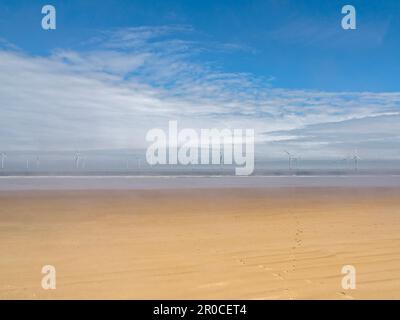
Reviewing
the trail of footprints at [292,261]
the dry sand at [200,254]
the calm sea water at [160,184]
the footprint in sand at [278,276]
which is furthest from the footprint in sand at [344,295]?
the calm sea water at [160,184]

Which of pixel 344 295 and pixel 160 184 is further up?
pixel 160 184

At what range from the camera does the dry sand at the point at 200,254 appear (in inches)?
215

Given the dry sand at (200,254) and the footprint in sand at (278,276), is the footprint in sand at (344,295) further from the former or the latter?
the footprint in sand at (278,276)

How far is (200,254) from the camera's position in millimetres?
7289

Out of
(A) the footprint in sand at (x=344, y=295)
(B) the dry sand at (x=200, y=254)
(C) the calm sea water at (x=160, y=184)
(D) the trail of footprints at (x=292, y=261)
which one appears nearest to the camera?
(A) the footprint in sand at (x=344, y=295)

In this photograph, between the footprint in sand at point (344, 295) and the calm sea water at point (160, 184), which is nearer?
the footprint in sand at point (344, 295)

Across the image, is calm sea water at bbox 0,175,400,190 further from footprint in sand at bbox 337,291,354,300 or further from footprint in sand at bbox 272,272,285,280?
footprint in sand at bbox 337,291,354,300

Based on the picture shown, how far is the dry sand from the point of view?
5453mm

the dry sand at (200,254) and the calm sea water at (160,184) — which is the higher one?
the calm sea water at (160,184)

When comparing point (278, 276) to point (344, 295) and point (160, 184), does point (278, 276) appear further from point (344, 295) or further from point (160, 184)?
point (160, 184)

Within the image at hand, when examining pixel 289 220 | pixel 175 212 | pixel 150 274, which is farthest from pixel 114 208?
pixel 150 274

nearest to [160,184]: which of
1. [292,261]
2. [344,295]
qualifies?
[292,261]
